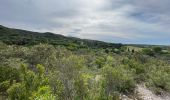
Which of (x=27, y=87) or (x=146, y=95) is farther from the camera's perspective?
(x=146, y=95)

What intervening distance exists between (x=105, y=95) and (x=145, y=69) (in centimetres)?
3131

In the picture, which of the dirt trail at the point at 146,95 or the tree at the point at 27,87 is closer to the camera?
the tree at the point at 27,87

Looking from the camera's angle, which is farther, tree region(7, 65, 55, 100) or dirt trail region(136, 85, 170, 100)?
dirt trail region(136, 85, 170, 100)

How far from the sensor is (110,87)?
2317cm

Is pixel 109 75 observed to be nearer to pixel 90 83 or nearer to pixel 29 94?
pixel 90 83

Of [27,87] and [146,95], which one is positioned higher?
[27,87]

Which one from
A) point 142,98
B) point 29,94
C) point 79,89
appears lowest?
→ point 142,98

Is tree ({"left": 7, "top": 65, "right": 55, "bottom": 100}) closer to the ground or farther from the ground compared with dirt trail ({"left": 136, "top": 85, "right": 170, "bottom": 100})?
farther from the ground

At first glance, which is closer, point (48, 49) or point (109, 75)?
point (109, 75)

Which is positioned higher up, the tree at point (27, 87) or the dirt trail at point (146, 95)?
the tree at point (27, 87)

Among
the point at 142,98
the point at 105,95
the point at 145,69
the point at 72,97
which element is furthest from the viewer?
the point at 145,69

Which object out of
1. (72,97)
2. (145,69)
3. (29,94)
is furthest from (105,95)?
(145,69)

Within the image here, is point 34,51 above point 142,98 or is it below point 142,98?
above

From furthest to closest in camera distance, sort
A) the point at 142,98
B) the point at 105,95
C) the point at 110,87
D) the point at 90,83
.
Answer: the point at 142,98, the point at 110,87, the point at 105,95, the point at 90,83
